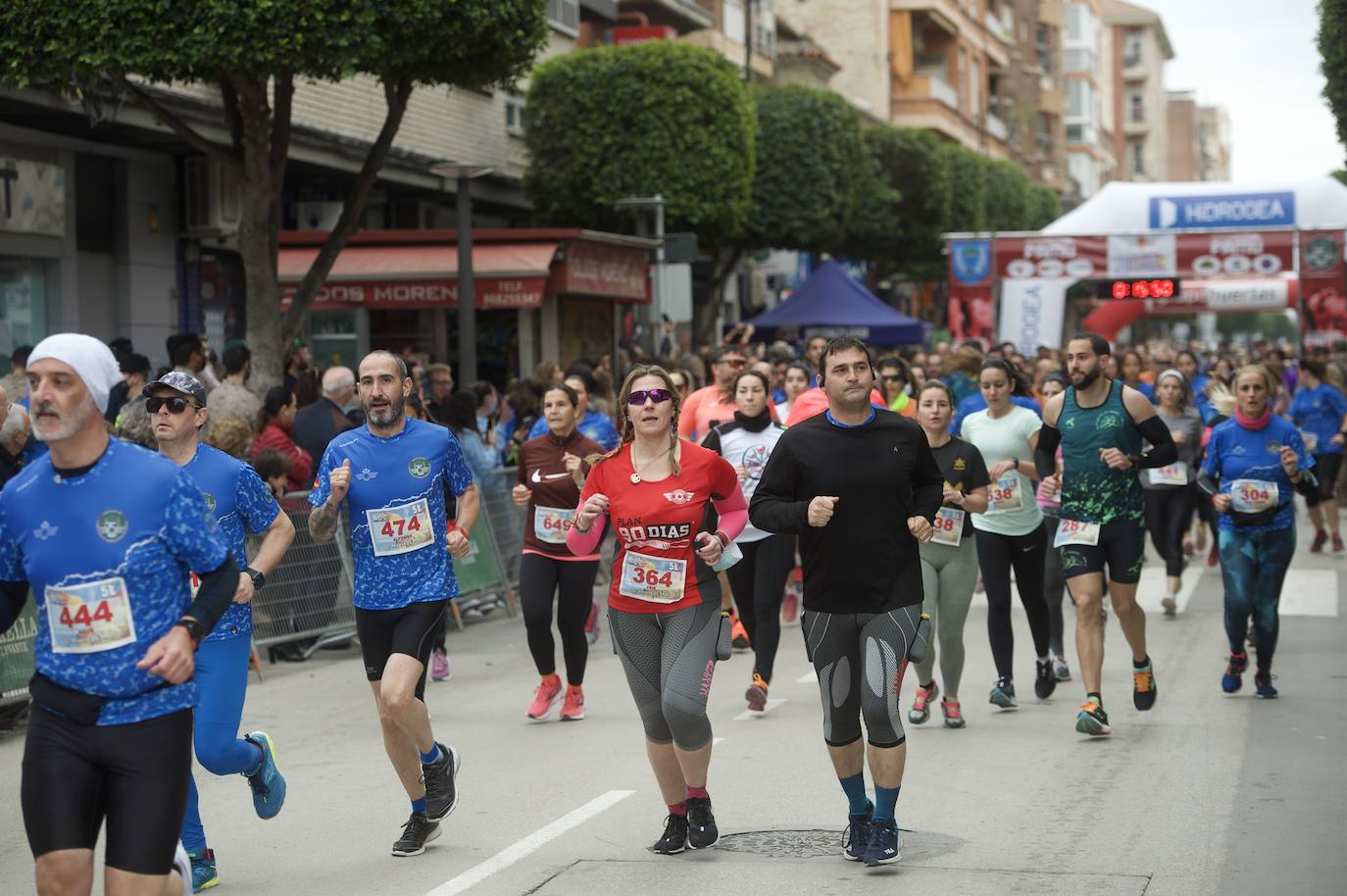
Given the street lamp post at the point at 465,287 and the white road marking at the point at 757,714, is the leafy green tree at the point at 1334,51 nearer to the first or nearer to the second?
the street lamp post at the point at 465,287

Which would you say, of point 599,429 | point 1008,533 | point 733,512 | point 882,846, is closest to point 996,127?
point 599,429

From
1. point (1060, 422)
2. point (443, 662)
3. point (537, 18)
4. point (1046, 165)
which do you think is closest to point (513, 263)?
point (537, 18)

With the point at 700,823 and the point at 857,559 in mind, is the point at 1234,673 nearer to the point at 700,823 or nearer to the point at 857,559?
the point at 857,559

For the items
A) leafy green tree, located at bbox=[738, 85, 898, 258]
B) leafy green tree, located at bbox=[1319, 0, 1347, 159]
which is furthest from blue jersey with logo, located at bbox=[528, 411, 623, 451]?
leafy green tree, located at bbox=[738, 85, 898, 258]

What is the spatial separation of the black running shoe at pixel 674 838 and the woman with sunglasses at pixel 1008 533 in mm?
3769

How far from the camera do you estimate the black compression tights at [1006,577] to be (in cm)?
1050

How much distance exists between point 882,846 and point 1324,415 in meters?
15.2

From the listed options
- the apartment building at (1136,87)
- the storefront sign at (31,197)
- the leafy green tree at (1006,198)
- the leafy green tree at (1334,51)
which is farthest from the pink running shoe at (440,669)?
the apartment building at (1136,87)

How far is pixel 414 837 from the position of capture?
Answer: 7.22 meters

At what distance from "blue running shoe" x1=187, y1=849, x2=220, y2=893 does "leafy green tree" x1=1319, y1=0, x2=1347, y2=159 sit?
13.3 m

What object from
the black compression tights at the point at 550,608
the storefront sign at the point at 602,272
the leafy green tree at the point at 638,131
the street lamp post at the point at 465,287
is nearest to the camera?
the black compression tights at the point at 550,608

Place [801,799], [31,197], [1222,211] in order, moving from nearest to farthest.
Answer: [801,799] → [31,197] → [1222,211]

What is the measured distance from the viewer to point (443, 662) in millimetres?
12383

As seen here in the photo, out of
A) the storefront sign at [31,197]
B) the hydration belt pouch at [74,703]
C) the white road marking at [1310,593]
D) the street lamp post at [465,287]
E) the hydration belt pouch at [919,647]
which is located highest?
the storefront sign at [31,197]
